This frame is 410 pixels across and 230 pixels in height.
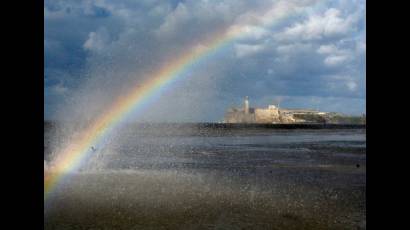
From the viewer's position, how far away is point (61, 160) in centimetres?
1872

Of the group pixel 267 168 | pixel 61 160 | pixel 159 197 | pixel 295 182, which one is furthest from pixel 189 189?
pixel 61 160

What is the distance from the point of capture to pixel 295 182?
41.8 feet

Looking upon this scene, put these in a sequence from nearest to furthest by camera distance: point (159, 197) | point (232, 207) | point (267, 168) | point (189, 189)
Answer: point (232, 207) → point (159, 197) → point (189, 189) → point (267, 168)

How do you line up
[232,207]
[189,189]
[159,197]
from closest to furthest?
[232,207], [159,197], [189,189]

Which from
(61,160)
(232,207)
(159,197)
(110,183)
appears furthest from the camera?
(61,160)
